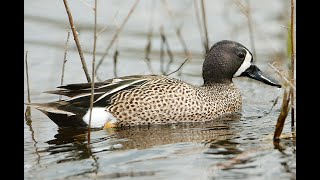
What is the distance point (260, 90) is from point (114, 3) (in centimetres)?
322

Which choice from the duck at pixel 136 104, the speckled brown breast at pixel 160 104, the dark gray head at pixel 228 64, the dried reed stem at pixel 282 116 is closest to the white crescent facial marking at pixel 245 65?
the dark gray head at pixel 228 64

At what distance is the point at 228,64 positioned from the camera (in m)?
7.90

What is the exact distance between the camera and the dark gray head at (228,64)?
7.86m

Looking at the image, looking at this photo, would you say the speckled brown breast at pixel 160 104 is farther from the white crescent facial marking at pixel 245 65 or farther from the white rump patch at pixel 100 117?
the white crescent facial marking at pixel 245 65

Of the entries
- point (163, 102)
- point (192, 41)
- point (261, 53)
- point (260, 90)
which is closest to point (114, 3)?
point (192, 41)

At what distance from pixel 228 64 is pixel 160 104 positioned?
959 mm

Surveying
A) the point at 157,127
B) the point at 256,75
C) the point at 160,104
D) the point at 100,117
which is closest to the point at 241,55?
the point at 256,75

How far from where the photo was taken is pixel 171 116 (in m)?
7.31

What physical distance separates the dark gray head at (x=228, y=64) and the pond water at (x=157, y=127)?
0.32m

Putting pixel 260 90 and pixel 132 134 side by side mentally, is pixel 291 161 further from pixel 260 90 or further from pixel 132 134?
pixel 260 90

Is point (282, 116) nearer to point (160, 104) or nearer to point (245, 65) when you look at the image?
point (160, 104)

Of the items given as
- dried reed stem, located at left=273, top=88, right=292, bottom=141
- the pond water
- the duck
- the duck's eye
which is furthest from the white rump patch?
dried reed stem, located at left=273, top=88, right=292, bottom=141

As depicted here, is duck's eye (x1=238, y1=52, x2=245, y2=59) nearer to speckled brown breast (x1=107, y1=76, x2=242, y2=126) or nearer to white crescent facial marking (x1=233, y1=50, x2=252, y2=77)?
white crescent facial marking (x1=233, y1=50, x2=252, y2=77)
